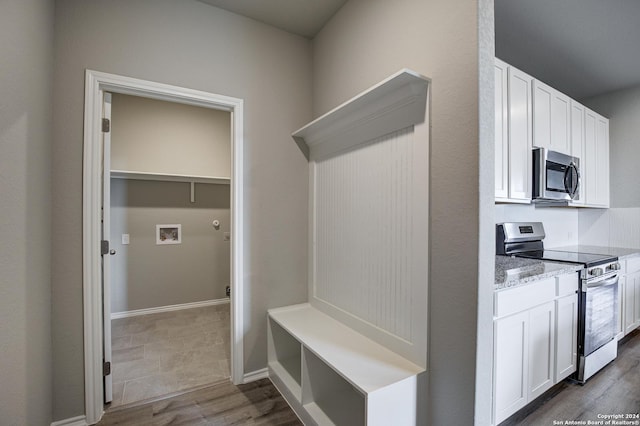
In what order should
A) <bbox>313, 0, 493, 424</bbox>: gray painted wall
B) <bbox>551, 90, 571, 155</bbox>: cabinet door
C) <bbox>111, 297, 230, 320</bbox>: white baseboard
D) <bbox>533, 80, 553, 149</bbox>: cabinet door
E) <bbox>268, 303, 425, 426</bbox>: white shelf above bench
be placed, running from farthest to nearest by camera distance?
1. <bbox>111, 297, 230, 320</bbox>: white baseboard
2. <bbox>551, 90, 571, 155</bbox>: cabinet door
3. <bbox>533, 80, 553, 149</bbox>: cabinet door
4. <bbox>268, 303, 425, 426</bbox>: white shelf above bench
5. <bbox>313, 0, 493, 424</bbox>: gray painted wall

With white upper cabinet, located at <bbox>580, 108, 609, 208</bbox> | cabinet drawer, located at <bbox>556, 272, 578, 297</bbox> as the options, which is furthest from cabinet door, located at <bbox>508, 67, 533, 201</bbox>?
white upper cabinet, located at <bbox>580, 108, 609, 208</bbox>

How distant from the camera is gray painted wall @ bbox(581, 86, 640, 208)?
3299 mm

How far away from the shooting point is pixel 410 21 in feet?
5.02

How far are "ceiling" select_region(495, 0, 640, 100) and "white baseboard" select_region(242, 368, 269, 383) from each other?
3.30m

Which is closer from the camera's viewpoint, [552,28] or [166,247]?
[552,28]

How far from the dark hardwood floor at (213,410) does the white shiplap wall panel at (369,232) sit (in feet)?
2.66

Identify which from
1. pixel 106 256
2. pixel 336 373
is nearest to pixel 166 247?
pixel 106 256

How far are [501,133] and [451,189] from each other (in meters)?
1.12

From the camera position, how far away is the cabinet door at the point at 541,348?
180 centimetres

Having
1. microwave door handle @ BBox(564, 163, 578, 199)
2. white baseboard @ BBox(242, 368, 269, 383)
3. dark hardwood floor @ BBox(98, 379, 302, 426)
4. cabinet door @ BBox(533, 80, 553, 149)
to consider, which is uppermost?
cabinet door @ BBox(533, 80, 553, 149)

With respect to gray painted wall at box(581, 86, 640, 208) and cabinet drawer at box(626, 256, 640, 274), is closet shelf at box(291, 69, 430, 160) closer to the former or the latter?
cabinet drawer at box(626, 256, 640, 274)

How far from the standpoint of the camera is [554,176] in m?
2.41

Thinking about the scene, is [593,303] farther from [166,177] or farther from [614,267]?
[166,177]

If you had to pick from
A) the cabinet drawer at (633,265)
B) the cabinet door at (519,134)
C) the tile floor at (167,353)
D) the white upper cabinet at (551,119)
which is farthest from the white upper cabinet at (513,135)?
the tile floor at (167,353)
